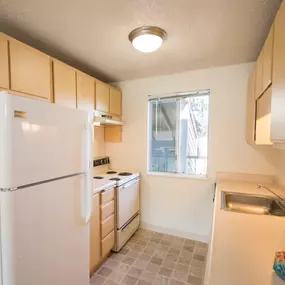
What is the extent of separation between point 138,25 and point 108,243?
7.50 feet

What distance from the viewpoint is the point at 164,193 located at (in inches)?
107

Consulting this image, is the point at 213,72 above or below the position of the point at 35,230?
above

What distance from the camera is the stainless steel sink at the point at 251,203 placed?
5.48ft

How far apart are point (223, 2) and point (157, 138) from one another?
193 centimetres

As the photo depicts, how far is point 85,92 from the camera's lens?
213 centimetres

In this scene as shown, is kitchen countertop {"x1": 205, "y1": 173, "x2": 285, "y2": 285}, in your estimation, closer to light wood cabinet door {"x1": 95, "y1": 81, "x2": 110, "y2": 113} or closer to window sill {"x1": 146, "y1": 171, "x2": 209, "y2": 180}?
window sill {"x1": 146, "y1": 171, "x2": 209, "y2": 180}

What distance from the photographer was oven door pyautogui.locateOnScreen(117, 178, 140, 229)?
2.27 metres

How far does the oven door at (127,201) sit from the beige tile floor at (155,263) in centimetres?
37

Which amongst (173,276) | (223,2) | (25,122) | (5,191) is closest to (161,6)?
(223,2)

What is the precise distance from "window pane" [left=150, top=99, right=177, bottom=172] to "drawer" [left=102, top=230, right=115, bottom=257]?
1.14 meters

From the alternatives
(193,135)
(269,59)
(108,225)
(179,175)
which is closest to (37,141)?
(108,225)

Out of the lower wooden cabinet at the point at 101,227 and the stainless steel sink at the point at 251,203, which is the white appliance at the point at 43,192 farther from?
the stainless steel sink at the point at 251,203

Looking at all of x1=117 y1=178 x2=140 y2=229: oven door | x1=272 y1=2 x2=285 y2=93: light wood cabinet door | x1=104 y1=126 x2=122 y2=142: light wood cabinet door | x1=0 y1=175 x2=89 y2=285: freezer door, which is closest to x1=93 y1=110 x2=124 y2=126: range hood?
x1=104 y1=126 x2=122 y2=142: light wood cabinet door

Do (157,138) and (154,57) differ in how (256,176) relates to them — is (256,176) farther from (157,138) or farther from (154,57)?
(154,57)
